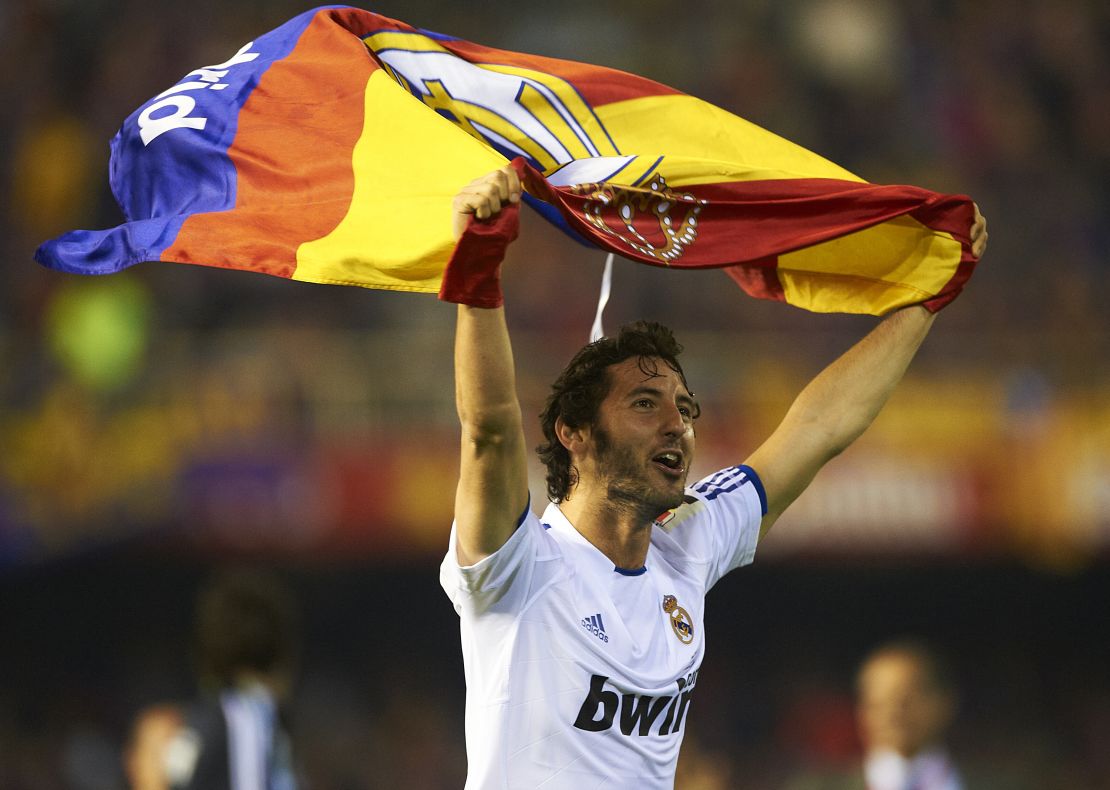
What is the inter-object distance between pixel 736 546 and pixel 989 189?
32.3 ft

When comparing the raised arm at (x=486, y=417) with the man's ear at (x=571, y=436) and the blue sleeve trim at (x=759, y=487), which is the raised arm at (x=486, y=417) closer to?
the man's ear at (x=571, y=436)

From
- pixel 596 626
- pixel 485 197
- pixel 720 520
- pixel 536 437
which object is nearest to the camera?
pixel 485 197

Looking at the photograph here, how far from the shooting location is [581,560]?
399 centimetres

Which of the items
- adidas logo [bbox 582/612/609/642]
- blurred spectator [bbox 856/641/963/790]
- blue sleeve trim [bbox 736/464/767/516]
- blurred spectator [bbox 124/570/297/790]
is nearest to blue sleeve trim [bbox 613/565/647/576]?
adidas logo [bbox 582/612/609/642]

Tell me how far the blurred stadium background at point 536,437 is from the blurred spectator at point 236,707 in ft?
13.8

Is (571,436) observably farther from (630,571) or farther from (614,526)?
(630,571)

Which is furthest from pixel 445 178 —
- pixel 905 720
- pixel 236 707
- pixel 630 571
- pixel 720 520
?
pixel 905 720

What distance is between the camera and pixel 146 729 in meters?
5.32

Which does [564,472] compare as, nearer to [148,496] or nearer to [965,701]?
[148,496]

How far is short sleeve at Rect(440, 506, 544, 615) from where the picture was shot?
3678 millimetres

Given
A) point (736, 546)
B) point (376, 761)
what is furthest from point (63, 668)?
point (736, 546)

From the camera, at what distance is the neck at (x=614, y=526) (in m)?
4.07

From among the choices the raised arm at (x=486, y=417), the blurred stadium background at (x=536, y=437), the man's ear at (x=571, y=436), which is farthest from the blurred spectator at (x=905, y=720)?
the raised arm at (x=486, y=417)

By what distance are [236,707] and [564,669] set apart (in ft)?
3.86
